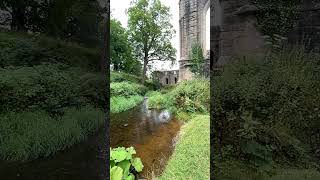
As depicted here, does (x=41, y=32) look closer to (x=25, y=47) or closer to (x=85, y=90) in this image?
(x=25, y=47)

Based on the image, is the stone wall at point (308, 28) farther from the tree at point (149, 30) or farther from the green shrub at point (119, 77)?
the tree at point (149, 30)

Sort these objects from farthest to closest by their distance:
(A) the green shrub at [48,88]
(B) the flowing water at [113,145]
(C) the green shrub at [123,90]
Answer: (C) the green shrub at [123,90] → (B) the flowing water at [113,145] → (A) the green shrub at [48,88]

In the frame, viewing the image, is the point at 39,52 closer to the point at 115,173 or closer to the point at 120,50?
the point at 115,173

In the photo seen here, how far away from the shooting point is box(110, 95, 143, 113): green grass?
1256cm

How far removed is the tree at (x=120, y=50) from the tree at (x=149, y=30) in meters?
0.75

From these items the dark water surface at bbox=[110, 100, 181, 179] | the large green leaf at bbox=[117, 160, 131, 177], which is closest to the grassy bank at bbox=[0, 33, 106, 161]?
the large green leaf at bbox=[117, 160, 131, 177]

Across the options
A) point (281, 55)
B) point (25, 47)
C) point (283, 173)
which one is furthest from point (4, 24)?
point (283, 173)

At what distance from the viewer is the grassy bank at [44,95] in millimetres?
2078

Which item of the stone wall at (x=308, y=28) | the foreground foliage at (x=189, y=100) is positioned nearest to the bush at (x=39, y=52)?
the stone wall at (x=308, y=28)

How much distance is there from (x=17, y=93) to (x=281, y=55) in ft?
6.40

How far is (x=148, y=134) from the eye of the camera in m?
8.92

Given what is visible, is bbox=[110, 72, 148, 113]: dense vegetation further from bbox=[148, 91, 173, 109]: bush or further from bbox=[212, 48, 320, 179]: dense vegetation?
bbox=[212, 48, 320, 179]: dense vegetation

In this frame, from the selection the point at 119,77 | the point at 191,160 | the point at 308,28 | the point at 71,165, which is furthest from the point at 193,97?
the point at 71,165

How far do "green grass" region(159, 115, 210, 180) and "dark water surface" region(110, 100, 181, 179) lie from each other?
0.34m
